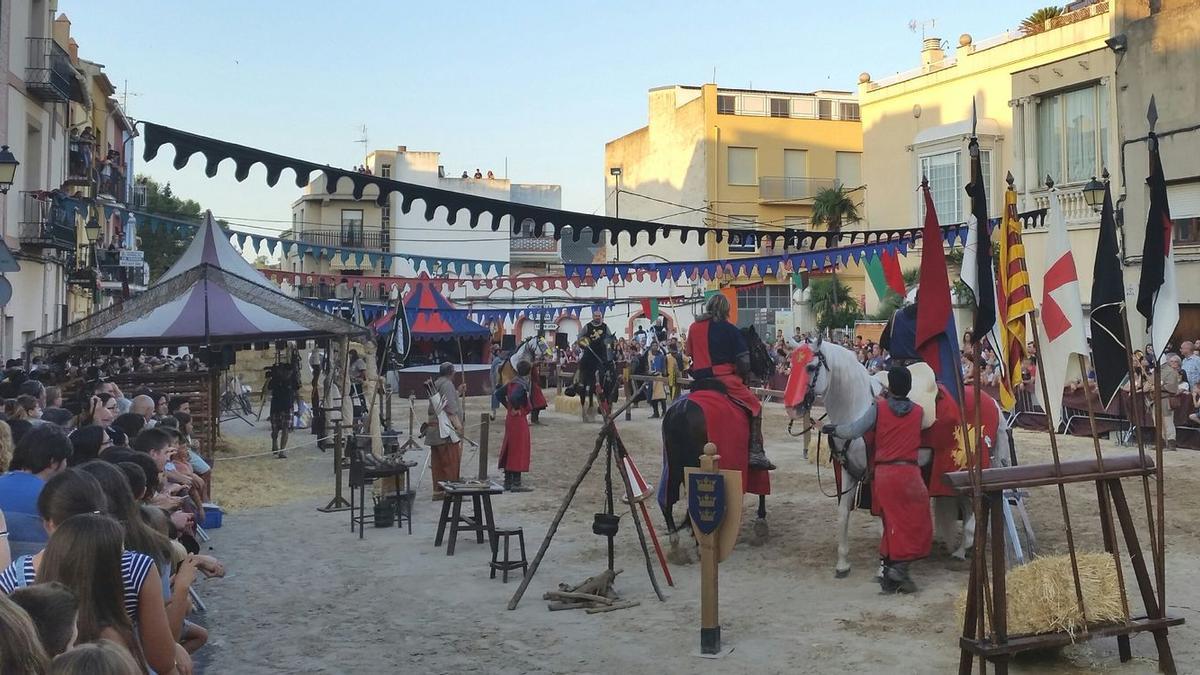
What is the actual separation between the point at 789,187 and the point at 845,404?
38.6m

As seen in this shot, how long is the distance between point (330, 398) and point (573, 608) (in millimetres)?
12769

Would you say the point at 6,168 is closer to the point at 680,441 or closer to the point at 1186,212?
the point at 680,441

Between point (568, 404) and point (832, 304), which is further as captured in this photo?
point (832, 304)

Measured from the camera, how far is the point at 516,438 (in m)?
13.5

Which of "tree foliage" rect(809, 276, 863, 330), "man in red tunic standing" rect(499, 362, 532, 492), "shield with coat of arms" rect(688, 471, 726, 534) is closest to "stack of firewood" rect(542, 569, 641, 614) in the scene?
"shield with coat of arms" rect(688, 471, 726, 534)

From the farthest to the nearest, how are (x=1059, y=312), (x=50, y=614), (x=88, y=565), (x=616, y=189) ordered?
(x=616, y=189) → (x=1059, y=312) → (x=88, y=565) → (x=50, y=614)

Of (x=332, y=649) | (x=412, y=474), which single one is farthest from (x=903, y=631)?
(x=412, y=474)

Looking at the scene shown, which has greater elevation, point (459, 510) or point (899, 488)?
point (899, 488)

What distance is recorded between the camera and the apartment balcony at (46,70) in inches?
866

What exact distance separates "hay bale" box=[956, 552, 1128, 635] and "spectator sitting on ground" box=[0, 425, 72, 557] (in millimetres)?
5100

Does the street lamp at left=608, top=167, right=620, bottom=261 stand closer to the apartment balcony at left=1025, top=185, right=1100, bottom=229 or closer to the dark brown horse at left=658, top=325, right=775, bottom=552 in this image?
the apartment balcony at left=1025, top=185, right=1100, bottom=229

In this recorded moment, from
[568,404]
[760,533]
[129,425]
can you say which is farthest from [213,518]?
[568,404]

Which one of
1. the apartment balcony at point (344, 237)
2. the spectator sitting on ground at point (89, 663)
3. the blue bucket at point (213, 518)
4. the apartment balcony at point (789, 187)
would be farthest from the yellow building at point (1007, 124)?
the apartment balcony at point (344, 237)

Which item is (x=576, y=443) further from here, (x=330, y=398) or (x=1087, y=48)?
(x=1087, y=48)
